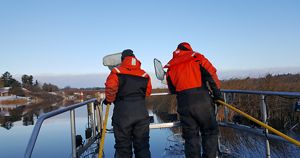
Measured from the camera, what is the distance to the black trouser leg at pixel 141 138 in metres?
3.95

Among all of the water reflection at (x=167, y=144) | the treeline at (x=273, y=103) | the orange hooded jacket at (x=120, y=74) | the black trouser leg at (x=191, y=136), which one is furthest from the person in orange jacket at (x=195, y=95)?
the treeline at (x=273, y=103)

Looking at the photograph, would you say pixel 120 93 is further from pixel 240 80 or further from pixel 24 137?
pixel 24 137

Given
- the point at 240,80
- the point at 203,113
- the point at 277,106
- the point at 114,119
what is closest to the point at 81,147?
the point at 114,119

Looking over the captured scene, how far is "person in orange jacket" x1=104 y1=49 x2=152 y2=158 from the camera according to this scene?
3.85m

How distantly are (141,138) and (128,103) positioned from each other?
0.51 m

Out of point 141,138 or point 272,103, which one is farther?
point 272,103

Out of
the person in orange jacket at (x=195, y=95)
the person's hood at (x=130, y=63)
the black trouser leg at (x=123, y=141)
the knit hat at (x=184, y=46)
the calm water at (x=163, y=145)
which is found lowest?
the calm water at (x=163, y=145)

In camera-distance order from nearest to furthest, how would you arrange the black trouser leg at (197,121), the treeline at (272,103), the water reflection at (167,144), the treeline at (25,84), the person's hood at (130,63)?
1. the black trouser leg at (197,121)
2. the person's hood at (130,63)
3. the water reflection at (167,144)
4. the treeline at (272,103)
5. the treeline at (25,84)

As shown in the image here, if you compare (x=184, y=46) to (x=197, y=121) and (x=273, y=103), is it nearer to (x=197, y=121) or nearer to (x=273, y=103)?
(x=197, y=121)

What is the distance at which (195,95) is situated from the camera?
383 centimetres

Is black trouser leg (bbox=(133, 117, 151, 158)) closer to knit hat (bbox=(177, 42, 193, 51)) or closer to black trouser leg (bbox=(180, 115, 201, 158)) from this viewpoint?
black trouser leg (bbox=(180, 115, 201, 158))

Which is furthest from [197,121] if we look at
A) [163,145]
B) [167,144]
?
[163,145]

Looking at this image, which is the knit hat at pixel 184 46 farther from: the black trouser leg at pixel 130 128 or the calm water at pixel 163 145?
the calm water at pixel 163 145

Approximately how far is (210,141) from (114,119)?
4.21 feet
